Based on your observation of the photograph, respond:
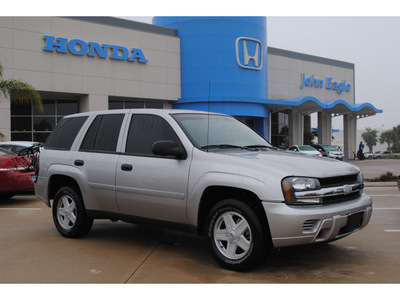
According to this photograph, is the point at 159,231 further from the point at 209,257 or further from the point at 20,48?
the point at 20,48

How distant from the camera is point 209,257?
539 cm

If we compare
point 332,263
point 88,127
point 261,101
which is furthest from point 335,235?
Result: point 261,101

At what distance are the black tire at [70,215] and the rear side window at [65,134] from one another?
2.26 feet

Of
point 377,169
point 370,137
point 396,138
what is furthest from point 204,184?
point 370,137

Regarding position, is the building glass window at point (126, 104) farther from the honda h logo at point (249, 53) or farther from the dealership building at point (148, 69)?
the honda h logo at point (249, 53)

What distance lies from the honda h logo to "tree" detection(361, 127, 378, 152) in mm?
A: 102922

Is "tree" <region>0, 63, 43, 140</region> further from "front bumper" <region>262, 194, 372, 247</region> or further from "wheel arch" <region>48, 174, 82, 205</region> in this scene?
"front bumper" <region>262, 194, 372, 247</region>

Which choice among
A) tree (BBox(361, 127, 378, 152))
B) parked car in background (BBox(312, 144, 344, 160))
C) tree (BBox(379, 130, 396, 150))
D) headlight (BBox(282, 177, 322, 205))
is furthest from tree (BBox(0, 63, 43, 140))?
tree (BBox(361, 127, 378, 152))

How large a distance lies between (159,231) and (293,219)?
3.17 meters

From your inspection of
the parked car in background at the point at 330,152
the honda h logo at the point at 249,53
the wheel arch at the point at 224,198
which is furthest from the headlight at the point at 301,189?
the parked car in background at the point at 330,152

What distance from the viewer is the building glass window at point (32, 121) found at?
25.8 metres

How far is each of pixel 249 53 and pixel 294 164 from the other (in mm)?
27781

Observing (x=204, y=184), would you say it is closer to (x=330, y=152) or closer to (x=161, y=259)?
(x=161, y=259)

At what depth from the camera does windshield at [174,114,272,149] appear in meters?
5.42
